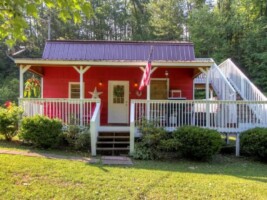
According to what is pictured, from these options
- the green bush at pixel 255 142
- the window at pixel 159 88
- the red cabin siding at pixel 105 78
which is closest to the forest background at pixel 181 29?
the red cabin siding at pixel 105 78

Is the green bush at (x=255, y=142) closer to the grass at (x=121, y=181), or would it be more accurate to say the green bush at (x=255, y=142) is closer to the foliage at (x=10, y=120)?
the grass at (x=121, y=181)

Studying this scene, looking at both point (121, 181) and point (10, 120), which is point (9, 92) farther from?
point (121, 181)

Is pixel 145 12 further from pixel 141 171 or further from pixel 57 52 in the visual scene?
pixel 141 171

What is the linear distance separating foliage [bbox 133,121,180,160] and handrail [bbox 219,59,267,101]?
3.91m

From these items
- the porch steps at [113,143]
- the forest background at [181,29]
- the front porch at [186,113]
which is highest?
the forest background at [181,29]

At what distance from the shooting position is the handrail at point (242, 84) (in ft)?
38.9

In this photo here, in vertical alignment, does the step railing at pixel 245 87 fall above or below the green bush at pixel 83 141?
above

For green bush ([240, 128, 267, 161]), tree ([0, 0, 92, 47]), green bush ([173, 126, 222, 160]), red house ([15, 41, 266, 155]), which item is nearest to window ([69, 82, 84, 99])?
red house ([15, 41, 266, 155])

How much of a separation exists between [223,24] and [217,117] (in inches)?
814

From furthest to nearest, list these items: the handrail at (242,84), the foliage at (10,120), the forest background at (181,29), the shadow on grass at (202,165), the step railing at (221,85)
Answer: the forest background at (181,29)
the step railing at (221,85)
the handrail at (242,84)
the foliage at (10,120)
the shadow on grass at (202,165)

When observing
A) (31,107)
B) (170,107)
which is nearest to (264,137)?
(170,107)

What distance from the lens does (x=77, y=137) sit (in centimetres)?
1023

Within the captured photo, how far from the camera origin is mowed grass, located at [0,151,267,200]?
5.95m

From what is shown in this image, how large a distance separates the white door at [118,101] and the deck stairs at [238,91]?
3.95m
